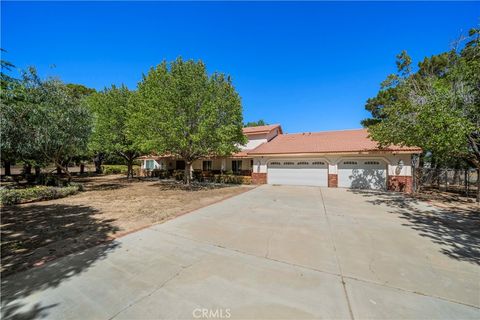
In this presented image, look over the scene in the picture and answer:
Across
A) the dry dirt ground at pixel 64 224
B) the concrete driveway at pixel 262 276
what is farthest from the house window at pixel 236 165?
the concrete driveway at pixel 262 276

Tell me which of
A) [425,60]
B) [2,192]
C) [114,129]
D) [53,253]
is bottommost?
[53,253]

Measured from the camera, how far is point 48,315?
2.93 m

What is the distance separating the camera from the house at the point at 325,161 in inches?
598

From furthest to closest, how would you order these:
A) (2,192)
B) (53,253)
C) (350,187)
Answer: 1. (350,187)
2. (2,192)
3. (53,253)

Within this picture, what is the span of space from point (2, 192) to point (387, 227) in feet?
55.0

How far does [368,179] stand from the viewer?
16.2m

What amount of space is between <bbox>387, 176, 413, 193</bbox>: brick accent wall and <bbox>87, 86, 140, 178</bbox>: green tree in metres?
21.1

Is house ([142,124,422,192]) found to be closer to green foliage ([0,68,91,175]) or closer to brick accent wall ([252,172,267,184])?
brick accent wall ([252,172,267,184])

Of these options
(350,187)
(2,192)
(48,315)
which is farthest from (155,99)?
(350,187)

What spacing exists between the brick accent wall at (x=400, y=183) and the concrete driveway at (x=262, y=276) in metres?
9.22

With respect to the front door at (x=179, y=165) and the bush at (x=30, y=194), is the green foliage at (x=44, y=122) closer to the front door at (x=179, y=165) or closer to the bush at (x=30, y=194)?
the bush at (x=30, y=194)

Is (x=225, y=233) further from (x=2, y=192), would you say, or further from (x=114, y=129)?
(x=114, y=129)

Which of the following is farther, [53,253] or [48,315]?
[53,253]

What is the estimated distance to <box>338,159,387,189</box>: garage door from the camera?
15789 millimetres
